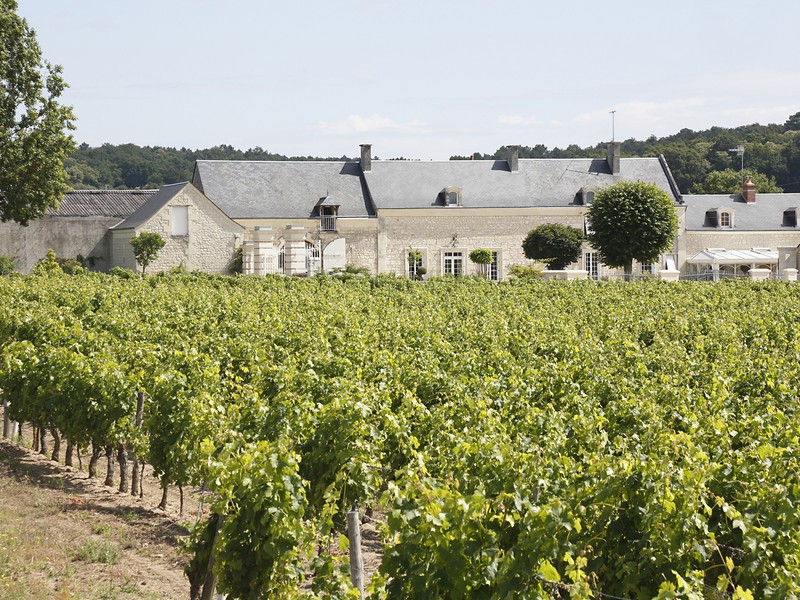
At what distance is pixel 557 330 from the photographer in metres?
12.9

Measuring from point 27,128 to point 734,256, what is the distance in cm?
2881

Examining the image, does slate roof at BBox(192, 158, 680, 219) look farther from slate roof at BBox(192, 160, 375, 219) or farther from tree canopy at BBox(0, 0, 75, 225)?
tree canopy at BBox(0, 0, 75, 225)

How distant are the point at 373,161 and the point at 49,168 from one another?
16663 mm

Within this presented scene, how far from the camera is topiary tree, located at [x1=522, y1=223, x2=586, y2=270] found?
39.2 metres

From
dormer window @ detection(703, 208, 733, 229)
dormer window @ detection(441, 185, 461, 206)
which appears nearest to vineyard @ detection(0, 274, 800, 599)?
dormer window @ detection(441, 185, 461, 206)

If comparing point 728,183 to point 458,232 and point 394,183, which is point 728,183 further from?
point 394,183

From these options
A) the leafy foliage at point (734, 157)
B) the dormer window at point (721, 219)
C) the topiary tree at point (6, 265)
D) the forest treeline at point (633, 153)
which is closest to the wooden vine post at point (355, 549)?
the topiary tree at point (6, 265)

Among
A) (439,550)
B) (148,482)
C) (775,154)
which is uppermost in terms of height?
(775,154)

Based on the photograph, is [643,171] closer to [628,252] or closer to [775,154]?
[628,252]

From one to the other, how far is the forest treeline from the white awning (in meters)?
23.2

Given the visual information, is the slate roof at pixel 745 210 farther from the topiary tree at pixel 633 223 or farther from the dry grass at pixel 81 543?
the dry grass at pixel 81 543

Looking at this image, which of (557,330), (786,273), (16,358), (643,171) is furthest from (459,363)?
(643,171)

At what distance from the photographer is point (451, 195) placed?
42062 millimetres

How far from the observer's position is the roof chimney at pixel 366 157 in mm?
42247
